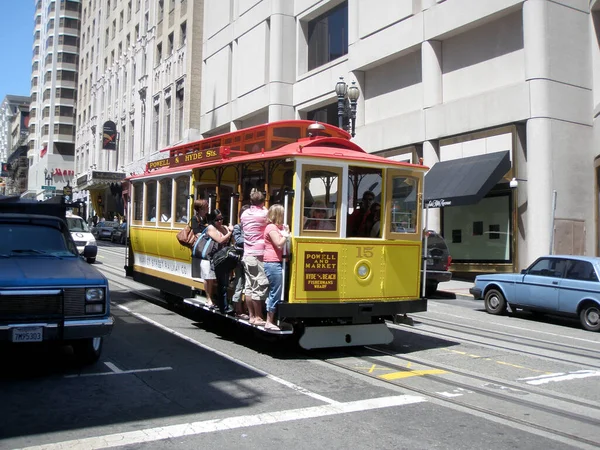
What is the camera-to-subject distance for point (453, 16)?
71.9ft

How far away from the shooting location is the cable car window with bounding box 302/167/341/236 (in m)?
8.05

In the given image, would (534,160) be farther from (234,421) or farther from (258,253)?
(234,421)

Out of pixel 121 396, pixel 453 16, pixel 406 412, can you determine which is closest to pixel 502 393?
pixel 406 412

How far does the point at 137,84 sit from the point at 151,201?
42.6m

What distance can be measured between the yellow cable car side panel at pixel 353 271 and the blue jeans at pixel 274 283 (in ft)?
0.53

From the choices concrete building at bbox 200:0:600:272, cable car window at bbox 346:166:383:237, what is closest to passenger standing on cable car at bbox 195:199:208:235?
cable car window at bbox 346:166:383:237

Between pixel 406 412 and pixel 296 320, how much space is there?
2704 mm

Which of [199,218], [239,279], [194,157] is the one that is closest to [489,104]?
[194,157]

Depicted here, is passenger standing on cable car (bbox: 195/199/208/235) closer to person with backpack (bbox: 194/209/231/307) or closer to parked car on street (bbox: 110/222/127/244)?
Result: person with backpack (bbox: 194/209/231/307)

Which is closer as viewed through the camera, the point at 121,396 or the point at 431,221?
the point at 121,396

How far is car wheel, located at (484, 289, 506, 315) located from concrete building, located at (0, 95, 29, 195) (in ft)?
341

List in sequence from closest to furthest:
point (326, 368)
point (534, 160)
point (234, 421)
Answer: point (234, 421), point (326, 368), point (534, 160)

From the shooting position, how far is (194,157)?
35.2ft

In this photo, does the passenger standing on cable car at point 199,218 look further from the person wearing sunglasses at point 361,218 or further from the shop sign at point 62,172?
the shop sign at point 62,172
